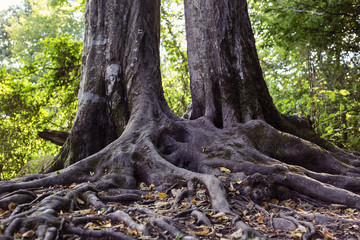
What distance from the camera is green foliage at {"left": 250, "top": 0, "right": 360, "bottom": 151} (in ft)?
26.4

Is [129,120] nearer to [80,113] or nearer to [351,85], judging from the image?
[80,113]

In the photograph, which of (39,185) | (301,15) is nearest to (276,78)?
(301,15)

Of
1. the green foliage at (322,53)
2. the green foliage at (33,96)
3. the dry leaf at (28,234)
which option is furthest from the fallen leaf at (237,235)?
the green foliage at (33,96)

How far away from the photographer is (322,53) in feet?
34.8

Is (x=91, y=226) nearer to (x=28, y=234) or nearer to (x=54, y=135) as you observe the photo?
(x=28, y=234)

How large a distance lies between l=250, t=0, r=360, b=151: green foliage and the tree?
9.47ft

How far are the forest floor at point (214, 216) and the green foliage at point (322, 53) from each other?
4604 millimetres

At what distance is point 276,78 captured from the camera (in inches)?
393

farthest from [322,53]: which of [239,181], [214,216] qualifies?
[214,216]

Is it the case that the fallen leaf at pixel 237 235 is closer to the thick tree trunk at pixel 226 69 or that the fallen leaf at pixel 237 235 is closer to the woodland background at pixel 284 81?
the thick tree trunk at pixel 226 69

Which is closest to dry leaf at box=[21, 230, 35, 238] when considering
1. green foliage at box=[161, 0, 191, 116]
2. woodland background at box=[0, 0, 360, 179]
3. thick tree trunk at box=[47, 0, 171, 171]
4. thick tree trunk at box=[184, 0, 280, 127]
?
thick tree trunk at box=[47, 0, 171, 171]

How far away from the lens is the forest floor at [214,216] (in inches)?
99.4

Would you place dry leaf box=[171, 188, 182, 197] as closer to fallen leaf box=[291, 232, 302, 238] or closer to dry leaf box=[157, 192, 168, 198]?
dry leaf box=[157, 192, 168, 198]

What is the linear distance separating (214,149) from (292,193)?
1.29m
